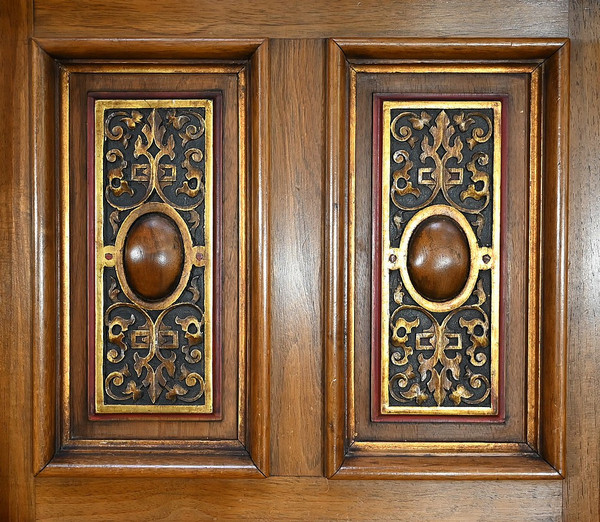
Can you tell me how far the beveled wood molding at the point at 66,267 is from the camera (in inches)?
38.5

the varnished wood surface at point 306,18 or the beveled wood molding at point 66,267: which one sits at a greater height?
the varnished wood surface at point 306,18

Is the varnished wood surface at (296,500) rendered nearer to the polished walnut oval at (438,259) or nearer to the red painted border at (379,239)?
the red painted border at (379,239)

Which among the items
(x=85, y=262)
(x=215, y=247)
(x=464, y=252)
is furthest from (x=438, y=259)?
(x=85, y=262)

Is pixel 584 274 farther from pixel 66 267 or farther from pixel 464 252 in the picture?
pixel 66 267

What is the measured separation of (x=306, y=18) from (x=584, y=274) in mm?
566

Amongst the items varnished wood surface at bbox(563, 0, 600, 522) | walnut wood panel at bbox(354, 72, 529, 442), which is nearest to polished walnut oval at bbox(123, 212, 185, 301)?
walnut wood panel at bbox(354, 72, 529, 442)

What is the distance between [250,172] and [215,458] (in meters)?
0.44

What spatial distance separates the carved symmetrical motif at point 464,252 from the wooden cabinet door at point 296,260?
1.0 inches

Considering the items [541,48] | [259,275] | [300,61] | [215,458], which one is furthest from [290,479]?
[541,48]

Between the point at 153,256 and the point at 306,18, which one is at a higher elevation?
the point at 306,18

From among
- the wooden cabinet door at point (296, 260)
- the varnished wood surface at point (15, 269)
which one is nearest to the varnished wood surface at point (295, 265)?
the wooden cabinet door at point (296, 260)

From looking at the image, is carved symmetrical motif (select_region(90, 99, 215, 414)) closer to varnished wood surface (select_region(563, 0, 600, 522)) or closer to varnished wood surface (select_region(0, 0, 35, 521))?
varnished wood surface (select_region(0, 0, 35, 521))

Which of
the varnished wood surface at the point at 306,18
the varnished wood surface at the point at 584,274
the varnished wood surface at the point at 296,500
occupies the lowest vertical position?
the varnished wood surface at the point at 296,500

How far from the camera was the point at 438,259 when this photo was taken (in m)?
0.99
